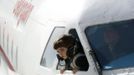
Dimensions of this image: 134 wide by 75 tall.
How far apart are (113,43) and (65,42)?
1.95 feet

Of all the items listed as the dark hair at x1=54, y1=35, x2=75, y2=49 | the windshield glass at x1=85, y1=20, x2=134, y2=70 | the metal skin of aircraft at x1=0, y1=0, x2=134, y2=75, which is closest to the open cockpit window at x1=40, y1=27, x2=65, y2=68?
the metal skin of aircraft at x1=0, y1=0, x2=134, y2=75

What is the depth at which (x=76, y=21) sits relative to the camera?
5051mm

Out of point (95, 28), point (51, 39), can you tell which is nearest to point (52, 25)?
point (51, 39)

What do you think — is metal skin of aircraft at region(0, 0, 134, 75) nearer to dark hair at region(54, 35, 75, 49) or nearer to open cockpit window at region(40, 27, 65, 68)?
open cockpit window at region(40, 27, 65, 68)

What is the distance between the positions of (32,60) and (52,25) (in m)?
0.62

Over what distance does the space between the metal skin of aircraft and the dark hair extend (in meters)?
0.12

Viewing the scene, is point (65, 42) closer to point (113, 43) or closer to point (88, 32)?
point (88, 32)

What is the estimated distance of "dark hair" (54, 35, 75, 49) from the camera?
4.82m

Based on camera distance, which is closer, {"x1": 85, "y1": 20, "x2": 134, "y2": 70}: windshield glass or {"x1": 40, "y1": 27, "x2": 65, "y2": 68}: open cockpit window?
{"x1": 85, "y1": 20, "x2": 134, "y2": 70}: windshield glass

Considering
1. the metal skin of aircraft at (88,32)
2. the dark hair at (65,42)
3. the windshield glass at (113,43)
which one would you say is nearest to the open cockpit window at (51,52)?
the metal skin of aircraft at (88,32)

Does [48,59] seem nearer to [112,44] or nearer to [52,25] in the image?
[52,25]

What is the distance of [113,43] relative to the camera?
5031 mm

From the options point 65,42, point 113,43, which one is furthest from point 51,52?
point 113,43

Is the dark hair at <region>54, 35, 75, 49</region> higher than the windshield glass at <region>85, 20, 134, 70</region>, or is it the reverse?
the dark hair at <region>54, 35, 75, 49</region>
